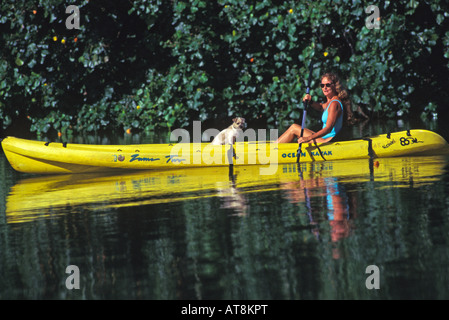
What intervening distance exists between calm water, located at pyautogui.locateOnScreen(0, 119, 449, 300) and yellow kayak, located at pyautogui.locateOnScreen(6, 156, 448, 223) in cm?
4

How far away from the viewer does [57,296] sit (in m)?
6.05

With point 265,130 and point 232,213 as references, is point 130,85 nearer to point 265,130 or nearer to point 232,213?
point 265,130

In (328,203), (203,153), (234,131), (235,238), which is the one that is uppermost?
(234,131)

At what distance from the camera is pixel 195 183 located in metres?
11.4

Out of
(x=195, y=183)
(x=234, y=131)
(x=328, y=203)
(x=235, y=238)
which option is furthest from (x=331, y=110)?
(x=235, y=238)

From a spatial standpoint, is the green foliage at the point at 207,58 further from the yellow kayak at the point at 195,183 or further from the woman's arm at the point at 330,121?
the yellow kayak at the point at 195,183

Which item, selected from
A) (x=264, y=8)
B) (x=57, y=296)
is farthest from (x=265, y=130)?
(x=57, y=296)

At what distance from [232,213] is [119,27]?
514 inches

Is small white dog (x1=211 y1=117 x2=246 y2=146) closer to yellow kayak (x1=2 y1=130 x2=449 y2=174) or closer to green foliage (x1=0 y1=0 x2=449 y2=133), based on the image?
yellow kayak (x1=2 y1=130 x2=449 y2=174)

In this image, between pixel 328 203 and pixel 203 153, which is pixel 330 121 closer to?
pixel 203 153

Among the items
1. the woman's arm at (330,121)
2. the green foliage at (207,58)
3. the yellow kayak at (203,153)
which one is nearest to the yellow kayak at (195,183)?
the yellow kayak at (203,153)

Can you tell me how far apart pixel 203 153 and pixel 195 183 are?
1.85 m

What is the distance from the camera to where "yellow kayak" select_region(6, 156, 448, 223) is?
9820mm

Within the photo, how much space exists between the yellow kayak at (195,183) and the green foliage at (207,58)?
6625 mm
